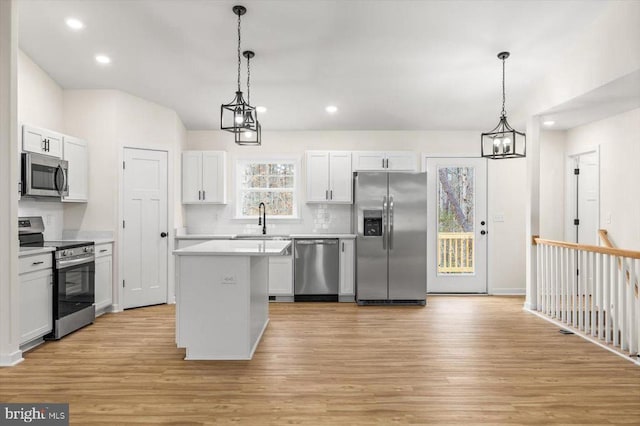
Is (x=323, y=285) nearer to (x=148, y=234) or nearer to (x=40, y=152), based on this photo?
(x=148, y=234)

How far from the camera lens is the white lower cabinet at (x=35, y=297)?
135 inches

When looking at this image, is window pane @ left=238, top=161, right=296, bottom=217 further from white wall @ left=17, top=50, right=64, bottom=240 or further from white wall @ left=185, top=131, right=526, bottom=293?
white wall @ left=17, top=50, right=64, bottom=240

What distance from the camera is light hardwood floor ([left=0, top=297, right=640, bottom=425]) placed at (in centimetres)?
242

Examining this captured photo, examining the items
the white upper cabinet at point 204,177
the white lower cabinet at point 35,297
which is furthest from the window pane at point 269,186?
the white lower cabinet at point 35,297

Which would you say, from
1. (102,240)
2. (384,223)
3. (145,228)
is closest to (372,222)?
(384,223)

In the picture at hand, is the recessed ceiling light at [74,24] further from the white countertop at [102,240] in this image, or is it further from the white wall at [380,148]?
the white wall at [380,148]

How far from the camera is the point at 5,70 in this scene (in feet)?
10.7

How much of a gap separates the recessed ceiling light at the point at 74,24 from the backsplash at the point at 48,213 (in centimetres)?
185

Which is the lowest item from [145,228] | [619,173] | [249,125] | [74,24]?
[145,228]

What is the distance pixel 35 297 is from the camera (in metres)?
3.58

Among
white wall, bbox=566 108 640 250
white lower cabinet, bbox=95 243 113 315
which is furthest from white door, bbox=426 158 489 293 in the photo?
white lower cabinet, bbox=95 243 113 315

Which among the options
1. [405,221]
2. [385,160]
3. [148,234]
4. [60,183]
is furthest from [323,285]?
[60,183]

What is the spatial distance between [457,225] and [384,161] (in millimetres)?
1528

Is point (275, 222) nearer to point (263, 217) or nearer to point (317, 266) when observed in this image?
point (263, 217)
